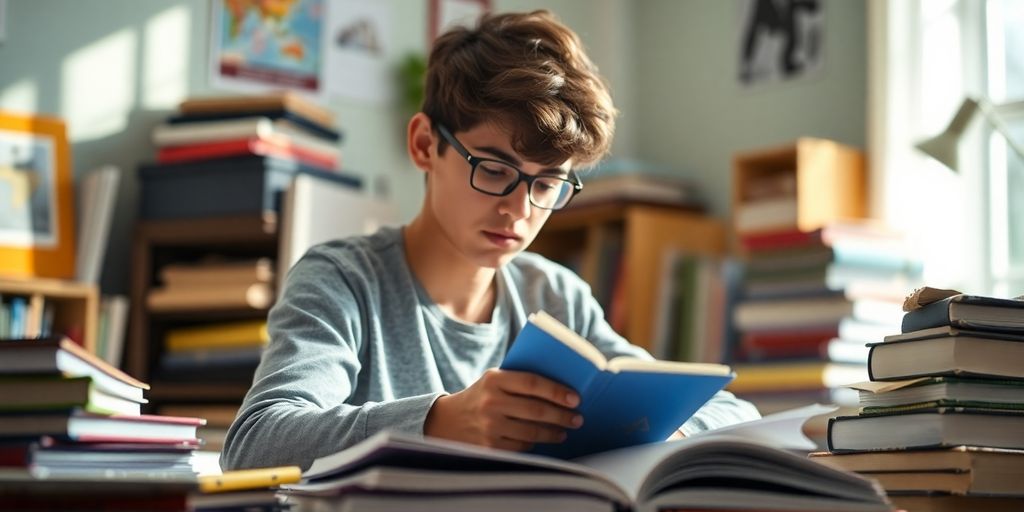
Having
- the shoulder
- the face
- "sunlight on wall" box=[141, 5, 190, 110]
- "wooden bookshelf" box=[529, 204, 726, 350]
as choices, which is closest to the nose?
the face

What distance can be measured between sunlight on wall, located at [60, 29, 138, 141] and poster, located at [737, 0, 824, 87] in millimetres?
1704

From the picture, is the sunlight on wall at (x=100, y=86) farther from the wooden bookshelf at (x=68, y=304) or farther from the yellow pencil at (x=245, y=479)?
the yellow pencil at (x=245, y=479)

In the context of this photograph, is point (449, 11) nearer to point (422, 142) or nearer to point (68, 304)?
point (68, 304)

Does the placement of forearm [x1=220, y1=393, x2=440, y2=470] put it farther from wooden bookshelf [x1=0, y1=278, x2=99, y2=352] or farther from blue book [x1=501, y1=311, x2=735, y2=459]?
wooden bookshelf [x1=0, y1=278, x2=99, y2=352]

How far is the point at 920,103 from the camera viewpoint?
2891 millimetres

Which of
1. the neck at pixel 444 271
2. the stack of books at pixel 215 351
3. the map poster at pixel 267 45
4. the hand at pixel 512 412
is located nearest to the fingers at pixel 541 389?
the hand at pixel 512 412

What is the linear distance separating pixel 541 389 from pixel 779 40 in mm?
2549

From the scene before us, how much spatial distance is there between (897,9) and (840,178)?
457 millimetres

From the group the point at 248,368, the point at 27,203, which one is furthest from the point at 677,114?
the point at 27,203

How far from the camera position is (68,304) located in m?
2.58

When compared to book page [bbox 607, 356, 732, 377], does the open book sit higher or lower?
lower

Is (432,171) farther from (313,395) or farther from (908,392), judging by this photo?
(908,392)

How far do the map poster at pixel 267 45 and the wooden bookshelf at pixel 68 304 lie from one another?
75 cm

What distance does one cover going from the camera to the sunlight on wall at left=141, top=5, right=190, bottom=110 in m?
2.94
